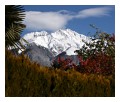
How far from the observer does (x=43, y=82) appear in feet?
38.9

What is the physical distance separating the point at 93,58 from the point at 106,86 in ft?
33.2

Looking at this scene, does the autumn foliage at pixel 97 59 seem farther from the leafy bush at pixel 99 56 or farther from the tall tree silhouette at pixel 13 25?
the tall tree silhouette at pixel 13 25

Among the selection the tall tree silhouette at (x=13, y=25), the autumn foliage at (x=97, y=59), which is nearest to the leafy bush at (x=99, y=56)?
the autumn foliage at (x=97, y=59)

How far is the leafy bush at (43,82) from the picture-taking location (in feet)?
36.7

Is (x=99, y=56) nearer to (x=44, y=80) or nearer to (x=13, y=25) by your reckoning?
(x=13, y=25)

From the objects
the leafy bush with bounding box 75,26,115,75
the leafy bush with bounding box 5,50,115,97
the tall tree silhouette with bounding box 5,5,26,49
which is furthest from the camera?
the leafy bush with bounding box 75,26,115,75

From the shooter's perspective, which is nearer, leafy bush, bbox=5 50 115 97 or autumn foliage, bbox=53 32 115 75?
leafy bush, bbox=5 50 115 97

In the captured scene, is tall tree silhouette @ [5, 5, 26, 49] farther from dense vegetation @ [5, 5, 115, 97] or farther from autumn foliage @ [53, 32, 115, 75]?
autumn foliage @ [53, 32, 115, 75]

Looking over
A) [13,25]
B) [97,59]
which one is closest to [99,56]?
[97,59]

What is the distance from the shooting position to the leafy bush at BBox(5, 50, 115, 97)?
36.7ft

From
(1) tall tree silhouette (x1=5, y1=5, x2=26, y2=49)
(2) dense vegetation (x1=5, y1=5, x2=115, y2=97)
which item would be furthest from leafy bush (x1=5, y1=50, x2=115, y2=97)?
(1) tall tree silhouette (x1=5, y1=5, x2=26, y2=49)

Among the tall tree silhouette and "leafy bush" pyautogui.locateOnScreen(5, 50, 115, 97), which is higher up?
the tall tree silhouette

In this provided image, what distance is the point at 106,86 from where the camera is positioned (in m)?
13.3
